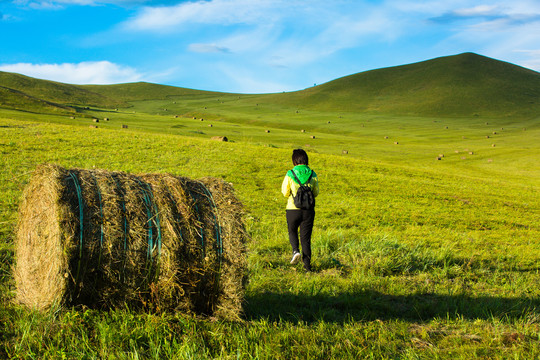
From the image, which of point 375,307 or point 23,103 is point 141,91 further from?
point 375,307

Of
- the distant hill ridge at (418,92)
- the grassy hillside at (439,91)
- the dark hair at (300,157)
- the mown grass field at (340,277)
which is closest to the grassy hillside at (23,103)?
the distant hill ridge at (418,92)

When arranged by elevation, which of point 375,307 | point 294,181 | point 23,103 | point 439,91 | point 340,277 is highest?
point 439,91

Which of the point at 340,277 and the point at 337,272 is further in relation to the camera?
the point at 337,272

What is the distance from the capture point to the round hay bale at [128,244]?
5211 millimetres

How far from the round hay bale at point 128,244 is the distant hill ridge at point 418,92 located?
10669cm

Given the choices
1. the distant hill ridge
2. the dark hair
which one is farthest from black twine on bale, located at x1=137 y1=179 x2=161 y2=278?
the distant hill ridge

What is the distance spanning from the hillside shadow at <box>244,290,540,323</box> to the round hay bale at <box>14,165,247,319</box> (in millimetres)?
828

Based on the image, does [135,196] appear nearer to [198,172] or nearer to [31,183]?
[31,183]

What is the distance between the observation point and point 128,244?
540cm

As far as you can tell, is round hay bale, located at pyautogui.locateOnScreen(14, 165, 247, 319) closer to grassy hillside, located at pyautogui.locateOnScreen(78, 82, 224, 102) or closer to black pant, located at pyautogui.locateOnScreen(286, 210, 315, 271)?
black pant, located at pyautogui.locateOnScreen(286, 210, 315, 271)

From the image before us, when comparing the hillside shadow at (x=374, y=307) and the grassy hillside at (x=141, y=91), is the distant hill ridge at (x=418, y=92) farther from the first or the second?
the hillside shadow at (x=374, y=307)

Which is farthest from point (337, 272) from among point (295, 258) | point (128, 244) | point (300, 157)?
point (128, 244)

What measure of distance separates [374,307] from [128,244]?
158 inches

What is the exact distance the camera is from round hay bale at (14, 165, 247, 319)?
5.21 metres
